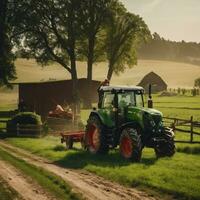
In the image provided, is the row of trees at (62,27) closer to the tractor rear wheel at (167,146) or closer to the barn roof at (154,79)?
the tractor rear wheel at (167,146)

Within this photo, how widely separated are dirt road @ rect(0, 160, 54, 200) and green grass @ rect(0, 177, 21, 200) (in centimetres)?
15

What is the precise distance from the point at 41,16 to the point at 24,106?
9.62 m

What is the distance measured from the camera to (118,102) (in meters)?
19.1

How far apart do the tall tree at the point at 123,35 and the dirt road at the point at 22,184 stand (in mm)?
42120

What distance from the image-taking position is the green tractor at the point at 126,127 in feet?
58.4

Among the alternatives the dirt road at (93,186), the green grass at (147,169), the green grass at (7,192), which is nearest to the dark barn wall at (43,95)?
the green grass at (147,169)

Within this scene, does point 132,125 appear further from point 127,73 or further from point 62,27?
point 127,73

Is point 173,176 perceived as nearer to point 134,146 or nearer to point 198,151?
point 134,146

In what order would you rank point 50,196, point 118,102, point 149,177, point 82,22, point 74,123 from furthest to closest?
1. point 82,22
2. point 74,123
3. point 118,102
4. point 149,177
5. point 50,196

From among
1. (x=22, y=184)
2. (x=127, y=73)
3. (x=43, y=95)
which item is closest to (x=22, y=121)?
(x=43, y=95)

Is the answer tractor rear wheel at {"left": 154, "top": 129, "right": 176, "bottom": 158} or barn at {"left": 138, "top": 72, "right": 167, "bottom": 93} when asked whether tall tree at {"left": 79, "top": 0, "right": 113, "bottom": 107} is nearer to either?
tractor rear wheel at {"left": 154, "top": 129, "right": 176, "bottom": 158}

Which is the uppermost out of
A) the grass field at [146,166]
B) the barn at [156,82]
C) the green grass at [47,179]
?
the barn at [156,82]

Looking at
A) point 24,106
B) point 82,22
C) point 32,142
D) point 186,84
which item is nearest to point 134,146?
point 32,142

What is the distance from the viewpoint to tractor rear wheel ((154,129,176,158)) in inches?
712
